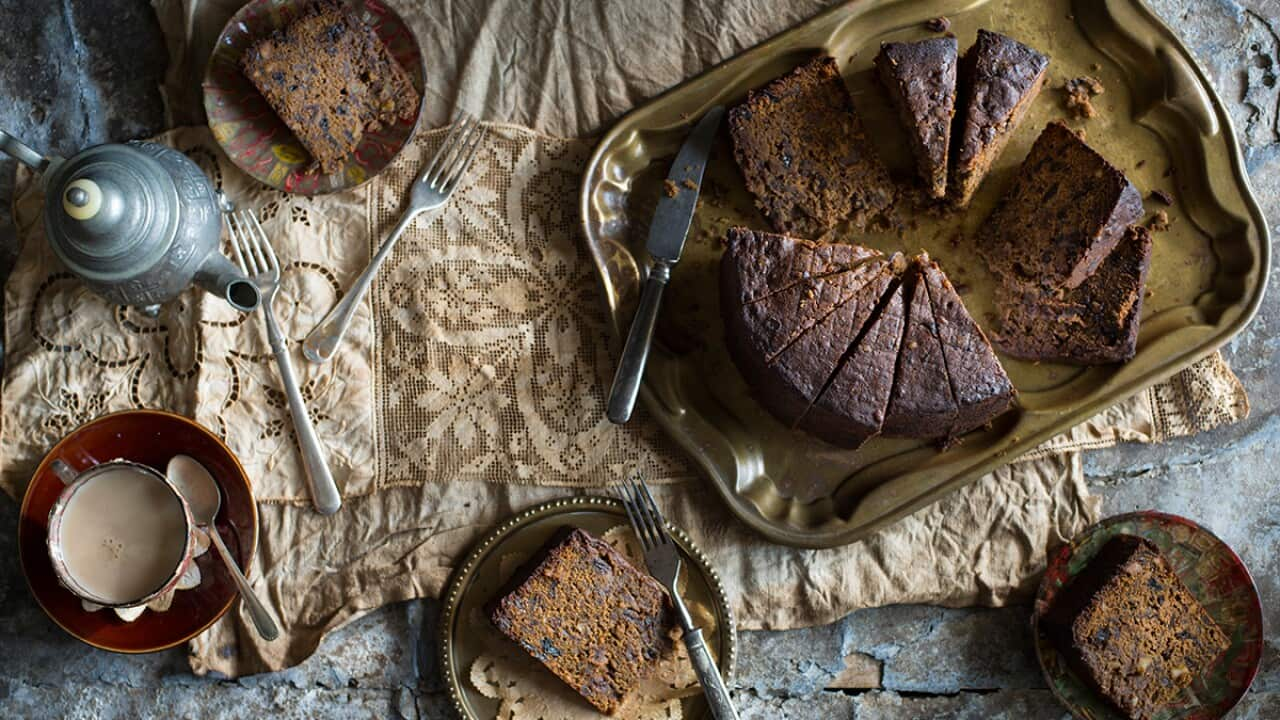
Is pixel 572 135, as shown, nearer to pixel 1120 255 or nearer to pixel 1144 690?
pixel 1120 255

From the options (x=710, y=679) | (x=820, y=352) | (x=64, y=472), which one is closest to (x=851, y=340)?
(x=820, y=352)

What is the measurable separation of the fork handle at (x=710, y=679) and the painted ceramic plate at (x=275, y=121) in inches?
76.8

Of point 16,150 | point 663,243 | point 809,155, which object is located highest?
point 809,155

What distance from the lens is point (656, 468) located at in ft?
12.1

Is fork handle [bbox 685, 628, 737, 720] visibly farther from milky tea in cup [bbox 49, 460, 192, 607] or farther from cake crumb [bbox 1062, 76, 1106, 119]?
cake crumb [bbox 1062, 76, 1106, 119]

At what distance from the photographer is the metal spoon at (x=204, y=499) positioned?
3.51 meters

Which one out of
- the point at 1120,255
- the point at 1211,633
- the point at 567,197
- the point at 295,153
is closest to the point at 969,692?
the point at 1211,633

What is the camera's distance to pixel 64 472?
3508 mm

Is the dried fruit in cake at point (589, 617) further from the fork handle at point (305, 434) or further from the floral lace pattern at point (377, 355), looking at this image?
the fork handle at point (305, 434)

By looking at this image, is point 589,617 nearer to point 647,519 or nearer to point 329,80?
point 647,519

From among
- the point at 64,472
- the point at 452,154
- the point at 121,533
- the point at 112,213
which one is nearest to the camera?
the point at 112,213

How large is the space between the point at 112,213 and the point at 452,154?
44.0 inches

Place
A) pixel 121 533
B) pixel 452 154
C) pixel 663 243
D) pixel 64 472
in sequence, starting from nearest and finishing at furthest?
pixel 121 533, pixel 64 472, pixel 663 243, pixel 452 154

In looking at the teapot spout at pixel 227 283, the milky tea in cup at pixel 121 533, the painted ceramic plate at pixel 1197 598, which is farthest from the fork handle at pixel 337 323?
the painted ceramic plate at pixel 1197 598
